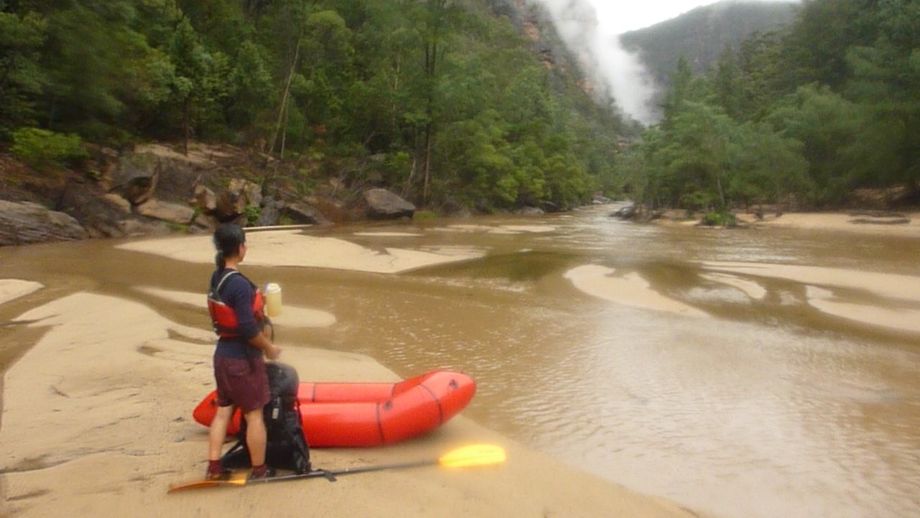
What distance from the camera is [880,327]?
929cm

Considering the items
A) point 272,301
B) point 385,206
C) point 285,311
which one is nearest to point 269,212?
point 385,206

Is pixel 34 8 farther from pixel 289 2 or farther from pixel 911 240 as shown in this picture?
pixel 911 240

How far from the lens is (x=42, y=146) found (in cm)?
1961

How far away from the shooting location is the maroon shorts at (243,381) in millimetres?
3502

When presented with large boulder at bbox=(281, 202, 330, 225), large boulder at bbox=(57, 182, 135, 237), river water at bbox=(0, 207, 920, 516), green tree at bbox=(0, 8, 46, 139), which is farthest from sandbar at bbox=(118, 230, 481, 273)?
large boulder at bbox=(281, 202, 330, 225)

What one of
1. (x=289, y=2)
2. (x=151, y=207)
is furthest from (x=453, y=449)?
(x=289, y=2)

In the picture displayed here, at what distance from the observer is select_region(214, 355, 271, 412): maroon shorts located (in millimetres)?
3502

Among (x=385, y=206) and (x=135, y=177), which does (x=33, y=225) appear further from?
(x=385, y=206)

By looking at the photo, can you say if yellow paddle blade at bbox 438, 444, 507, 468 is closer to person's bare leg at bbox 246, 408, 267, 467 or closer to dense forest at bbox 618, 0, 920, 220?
person's bare leg at bbox 246, 408, 267, 467

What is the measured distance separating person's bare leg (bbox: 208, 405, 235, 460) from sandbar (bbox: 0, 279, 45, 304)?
8.10 m

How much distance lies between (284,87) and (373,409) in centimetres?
3129

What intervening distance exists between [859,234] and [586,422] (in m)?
25.5

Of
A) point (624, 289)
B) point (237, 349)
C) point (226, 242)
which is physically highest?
point (226, 242)

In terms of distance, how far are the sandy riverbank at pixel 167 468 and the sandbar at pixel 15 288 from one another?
4.69m
